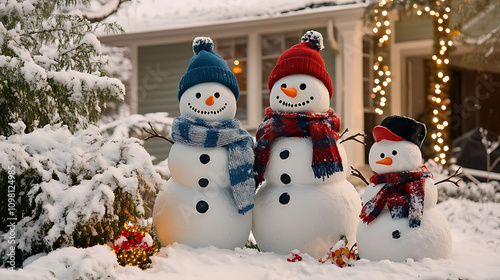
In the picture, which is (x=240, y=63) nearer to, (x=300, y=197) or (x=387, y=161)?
(x=300, y=197)

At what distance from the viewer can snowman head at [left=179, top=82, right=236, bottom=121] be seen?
446 cm

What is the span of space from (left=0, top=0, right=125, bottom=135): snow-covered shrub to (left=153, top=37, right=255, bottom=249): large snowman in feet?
2.05

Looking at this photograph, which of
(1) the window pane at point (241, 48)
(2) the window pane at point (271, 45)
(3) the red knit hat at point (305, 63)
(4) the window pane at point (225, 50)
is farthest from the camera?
(4) the window pane at point (225, 50)

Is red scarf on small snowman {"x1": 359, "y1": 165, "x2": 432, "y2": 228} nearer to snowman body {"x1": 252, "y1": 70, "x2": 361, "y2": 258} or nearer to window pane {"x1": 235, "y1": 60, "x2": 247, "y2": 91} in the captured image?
snowman body {"x1": 252, "y1": 70, "x2": 361, "y2": 258}

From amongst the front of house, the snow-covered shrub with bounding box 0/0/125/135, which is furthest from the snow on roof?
the snow-covered shrub with bounding box 0/0/125/135

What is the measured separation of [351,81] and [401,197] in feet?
21.4

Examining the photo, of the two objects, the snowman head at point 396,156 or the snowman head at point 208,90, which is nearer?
the snowman head at point 396,156

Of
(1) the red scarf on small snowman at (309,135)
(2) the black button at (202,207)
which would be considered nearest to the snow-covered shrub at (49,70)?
(2) the black button at (202,207)

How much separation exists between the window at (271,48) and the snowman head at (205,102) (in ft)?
22.0

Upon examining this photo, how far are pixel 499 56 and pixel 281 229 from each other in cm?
1039

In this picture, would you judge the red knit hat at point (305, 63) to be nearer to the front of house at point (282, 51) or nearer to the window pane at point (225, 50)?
the front of house at point (282, 51)

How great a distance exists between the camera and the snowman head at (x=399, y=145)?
420 cm

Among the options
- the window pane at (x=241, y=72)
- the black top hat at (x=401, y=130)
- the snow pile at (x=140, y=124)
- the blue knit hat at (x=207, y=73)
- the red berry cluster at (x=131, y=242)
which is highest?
the window pane at (x=241, y=72)

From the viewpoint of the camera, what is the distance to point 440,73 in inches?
374
